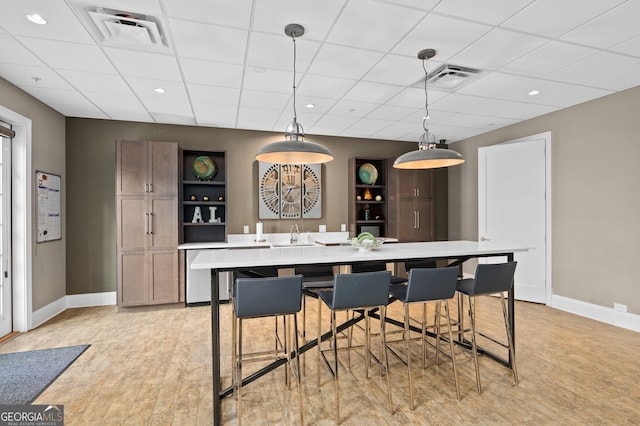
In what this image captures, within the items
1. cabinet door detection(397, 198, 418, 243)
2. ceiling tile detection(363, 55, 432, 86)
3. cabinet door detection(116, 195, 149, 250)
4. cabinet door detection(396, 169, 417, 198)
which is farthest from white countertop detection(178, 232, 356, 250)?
ceiling tile detection(363, 55, 432, 86)

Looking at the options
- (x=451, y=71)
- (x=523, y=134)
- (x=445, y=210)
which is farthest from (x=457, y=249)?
(x=445, y=210)

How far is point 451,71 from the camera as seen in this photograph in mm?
3184

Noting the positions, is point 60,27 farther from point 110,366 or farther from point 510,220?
point 510,220

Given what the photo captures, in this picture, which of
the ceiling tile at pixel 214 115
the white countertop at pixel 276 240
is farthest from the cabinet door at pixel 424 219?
the ceiling tile at pixel 214 115

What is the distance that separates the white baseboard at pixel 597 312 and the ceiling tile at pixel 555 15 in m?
3.22

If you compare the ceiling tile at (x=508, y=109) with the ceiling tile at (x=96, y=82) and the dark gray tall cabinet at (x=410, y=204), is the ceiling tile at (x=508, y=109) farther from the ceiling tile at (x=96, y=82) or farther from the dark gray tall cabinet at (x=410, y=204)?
the ceiling tile at (x=96, y=82)

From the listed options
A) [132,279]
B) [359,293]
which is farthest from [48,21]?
[132,279]

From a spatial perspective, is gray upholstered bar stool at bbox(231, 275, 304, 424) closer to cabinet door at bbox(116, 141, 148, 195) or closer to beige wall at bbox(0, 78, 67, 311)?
cabinet door at bbox(116, 141, 148, 195)

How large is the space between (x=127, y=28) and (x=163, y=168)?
93.7 inches

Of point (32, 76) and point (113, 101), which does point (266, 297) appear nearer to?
point (32, 76)

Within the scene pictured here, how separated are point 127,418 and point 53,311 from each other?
10.1 feet

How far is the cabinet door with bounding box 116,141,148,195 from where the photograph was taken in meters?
4.41

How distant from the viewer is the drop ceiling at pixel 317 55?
2.25 m

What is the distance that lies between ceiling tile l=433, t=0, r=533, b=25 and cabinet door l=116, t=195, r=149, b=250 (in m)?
4.13
